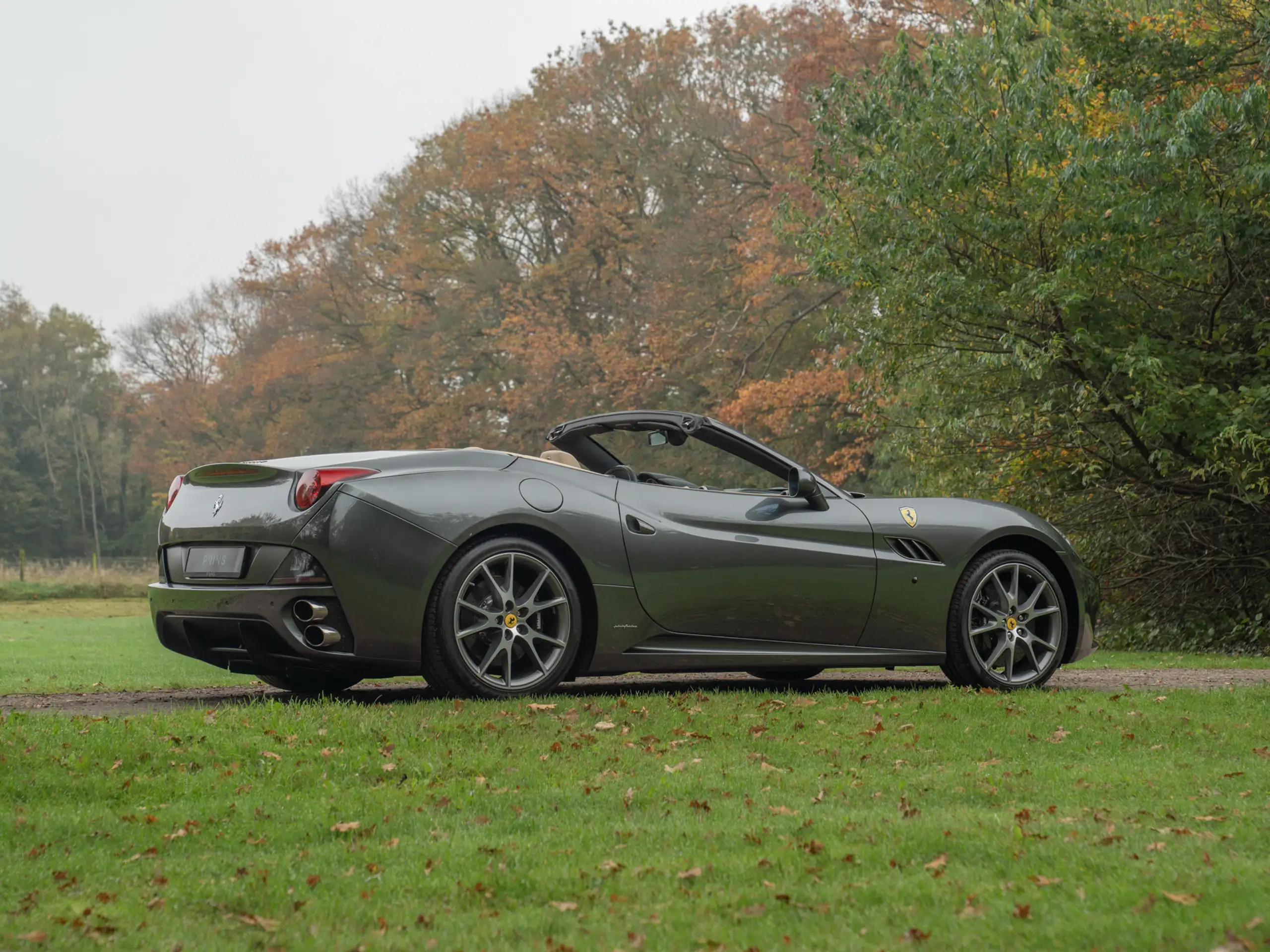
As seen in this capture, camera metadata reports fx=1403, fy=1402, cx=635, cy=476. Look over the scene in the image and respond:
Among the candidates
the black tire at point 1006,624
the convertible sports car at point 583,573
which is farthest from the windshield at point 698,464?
the convertible sports car at point 583,573

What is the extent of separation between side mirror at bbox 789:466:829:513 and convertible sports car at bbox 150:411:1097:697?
0.01m

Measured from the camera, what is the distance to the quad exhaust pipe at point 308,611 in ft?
20.4

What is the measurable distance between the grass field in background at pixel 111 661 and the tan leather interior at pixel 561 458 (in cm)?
265

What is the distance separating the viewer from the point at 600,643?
6.77 metres

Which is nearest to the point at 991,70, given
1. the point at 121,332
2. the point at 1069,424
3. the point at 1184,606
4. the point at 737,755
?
the point at 1069,424

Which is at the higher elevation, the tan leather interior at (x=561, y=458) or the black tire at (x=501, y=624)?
the tan leather interior at (x=561, y=458)

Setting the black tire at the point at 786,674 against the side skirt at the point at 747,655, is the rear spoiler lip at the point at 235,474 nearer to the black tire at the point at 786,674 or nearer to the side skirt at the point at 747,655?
the side skirt at the point at 747,655

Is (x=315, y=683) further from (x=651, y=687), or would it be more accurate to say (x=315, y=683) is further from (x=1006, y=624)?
(x=1006, y=624)

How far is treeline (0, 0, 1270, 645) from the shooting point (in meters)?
→ 12.3

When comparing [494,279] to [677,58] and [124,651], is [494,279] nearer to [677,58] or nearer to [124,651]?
[677,58]

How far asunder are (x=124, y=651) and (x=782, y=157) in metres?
19.1

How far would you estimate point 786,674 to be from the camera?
8883mm

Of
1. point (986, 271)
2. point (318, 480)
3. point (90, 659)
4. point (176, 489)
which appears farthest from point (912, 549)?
point (90, 659)

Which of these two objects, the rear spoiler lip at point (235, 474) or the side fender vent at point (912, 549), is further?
the side fender vent at point (912, 549)
